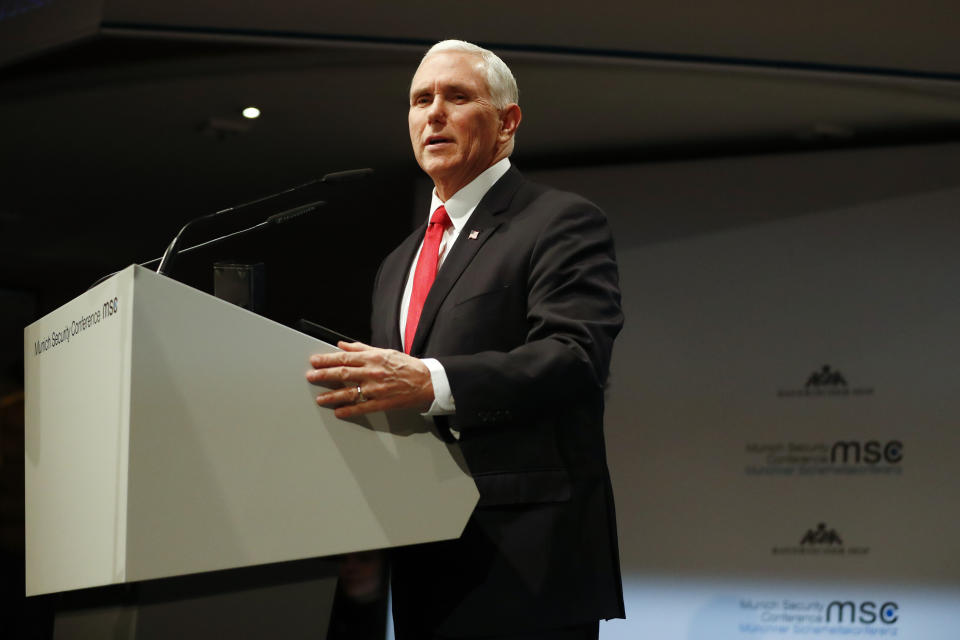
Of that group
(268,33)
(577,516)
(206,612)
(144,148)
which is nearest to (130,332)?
(206,612)

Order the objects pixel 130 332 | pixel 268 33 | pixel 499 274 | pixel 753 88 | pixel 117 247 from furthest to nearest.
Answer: pixel 117 247 < pixel 753 88 < pixel 268 33 < pixel 499 274 < pixel 130 332

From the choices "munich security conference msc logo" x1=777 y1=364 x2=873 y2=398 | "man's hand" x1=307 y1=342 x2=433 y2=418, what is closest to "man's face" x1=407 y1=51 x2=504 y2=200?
"man's hand" x1=307 y1=342 x2=433 y2=418

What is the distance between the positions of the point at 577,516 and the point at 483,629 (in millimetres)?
220

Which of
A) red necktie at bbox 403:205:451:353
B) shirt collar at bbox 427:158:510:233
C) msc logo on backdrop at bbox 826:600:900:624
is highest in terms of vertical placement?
shirt collar at bbox 427:158:510:233

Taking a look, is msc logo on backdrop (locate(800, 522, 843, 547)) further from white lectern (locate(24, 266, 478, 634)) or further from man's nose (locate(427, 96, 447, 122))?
white lectern (locate(24, 266, 478, 634))

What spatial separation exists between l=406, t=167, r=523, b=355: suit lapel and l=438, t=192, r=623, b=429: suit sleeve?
100 millimetres

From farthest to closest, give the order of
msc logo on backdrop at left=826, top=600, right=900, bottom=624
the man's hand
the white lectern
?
msc logo on backdrop at left=826, top=600, right=900, bottom=624 → the man's hand → the white lectern

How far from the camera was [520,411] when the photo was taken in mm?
1615

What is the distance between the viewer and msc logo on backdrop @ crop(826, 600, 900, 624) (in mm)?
4941

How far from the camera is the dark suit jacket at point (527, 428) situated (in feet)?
5.29

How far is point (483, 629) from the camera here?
5.42 ft

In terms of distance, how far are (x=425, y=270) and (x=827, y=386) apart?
3.78 m

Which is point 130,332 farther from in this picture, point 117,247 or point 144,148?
point 117,247

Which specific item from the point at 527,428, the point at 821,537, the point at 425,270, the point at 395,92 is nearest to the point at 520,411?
the point at 527,428
